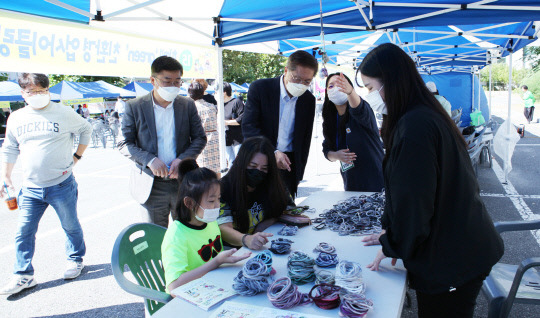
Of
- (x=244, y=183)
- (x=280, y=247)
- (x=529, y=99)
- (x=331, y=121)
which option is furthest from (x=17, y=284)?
(x=529, y=99)

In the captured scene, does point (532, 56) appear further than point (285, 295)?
Yes

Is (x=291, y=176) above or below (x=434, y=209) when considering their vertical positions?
below

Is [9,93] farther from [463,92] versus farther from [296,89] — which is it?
[463,92]

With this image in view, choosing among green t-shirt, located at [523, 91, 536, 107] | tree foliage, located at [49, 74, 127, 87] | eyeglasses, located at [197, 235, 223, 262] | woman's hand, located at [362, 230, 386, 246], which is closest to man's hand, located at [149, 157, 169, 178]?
eyeglasses, located at [197, 235, 223, 262]

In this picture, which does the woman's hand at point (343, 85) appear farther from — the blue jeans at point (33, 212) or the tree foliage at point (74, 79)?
the tree foliage at point (74, 79)

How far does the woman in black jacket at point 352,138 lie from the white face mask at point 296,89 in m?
0.19

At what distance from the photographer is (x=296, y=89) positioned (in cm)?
275

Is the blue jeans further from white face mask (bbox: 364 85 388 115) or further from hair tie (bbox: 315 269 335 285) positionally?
white face mask (bbox: 364 85 388 115)

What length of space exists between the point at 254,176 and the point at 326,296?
0.98 m

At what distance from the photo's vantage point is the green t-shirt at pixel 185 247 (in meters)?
1.61

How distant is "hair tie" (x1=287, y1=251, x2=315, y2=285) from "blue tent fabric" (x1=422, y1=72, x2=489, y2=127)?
46.2ft

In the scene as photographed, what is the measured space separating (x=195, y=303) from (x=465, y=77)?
1548cm

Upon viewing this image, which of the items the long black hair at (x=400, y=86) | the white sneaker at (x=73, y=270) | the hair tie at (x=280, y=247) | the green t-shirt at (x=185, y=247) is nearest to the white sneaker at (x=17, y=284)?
the white sneaker at (x=73, y=270)

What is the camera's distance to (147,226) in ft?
6.57
